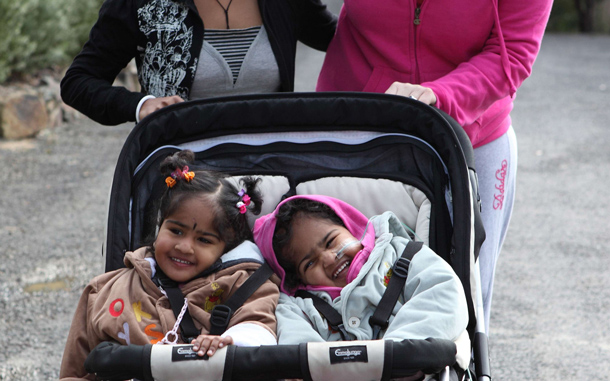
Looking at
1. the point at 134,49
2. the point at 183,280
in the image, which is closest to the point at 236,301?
the point at 183,280

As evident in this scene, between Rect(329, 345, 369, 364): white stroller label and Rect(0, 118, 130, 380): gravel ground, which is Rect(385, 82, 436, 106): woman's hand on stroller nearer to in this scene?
Rect(329, 345, 369, 364): white stroller label

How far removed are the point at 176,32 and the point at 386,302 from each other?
4.08 feet

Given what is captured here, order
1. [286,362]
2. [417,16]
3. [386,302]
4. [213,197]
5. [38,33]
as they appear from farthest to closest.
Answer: [38,33] < [417,16] < [213,197] < [386,302] < [286,362]

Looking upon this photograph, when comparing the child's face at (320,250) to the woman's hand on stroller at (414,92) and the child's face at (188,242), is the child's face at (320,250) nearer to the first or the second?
the child's face at (188,242)

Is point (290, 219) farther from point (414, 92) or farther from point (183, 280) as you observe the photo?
point (414, 92)

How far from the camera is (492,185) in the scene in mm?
2633

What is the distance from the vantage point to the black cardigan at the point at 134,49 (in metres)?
2.50

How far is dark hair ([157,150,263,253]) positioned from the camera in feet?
7.46

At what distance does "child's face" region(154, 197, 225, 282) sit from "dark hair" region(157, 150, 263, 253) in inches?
0.9

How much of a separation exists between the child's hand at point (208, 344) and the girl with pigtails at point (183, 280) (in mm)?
159

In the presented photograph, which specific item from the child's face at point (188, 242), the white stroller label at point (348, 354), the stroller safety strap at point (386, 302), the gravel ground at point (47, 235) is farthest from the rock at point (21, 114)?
the white stroller label at point (348, 354)

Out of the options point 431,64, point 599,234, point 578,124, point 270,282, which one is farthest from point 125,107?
point 578,124

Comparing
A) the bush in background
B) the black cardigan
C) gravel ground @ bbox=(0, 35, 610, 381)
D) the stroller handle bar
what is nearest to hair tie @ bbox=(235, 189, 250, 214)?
the black cardigan

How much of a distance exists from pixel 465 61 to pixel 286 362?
4.55 feet
